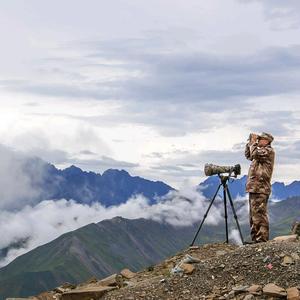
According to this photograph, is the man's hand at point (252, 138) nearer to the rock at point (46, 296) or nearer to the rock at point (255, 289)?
the rock at point (255, 289)

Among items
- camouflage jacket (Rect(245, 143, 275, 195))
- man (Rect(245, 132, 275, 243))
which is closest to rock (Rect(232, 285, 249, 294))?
man (Rect(245, 132, 275, 243))

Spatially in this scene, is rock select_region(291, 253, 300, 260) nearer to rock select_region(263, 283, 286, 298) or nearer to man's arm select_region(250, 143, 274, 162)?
rock select_region(263, 283, 286, 298)

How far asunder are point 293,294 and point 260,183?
8.72 m

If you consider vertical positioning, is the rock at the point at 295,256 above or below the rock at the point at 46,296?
above

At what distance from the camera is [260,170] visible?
74.7 ft

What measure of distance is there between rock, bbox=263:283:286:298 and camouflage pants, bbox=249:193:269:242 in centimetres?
733

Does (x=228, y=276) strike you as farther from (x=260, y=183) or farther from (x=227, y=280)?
(x=260, y=183)

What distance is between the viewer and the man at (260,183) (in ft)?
74.3

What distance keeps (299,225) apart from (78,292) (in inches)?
487

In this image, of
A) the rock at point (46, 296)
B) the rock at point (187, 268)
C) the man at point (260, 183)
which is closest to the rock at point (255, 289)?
the rock at point (187, 268)

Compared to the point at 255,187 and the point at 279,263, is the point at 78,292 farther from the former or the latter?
the point at 255,187

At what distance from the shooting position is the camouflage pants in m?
22.6

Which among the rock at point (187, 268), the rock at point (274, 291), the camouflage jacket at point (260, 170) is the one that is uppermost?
the camouflage jacket at point (260, 170)

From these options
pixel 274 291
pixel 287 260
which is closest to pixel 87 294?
pixel 274 291
